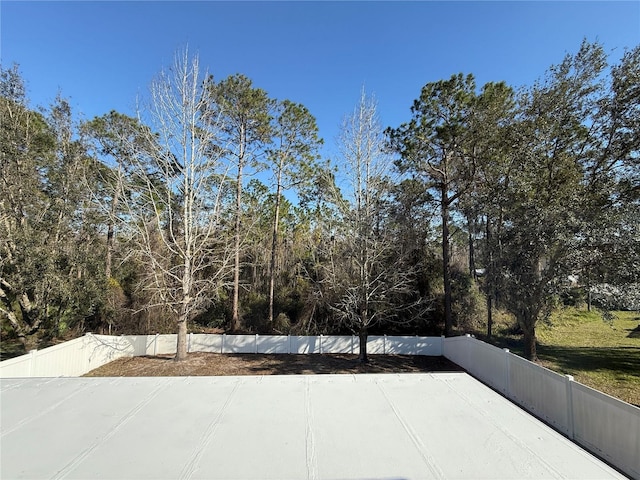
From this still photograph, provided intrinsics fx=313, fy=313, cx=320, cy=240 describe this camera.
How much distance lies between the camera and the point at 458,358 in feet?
32.1

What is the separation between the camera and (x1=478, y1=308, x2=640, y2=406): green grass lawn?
7602 millimetres

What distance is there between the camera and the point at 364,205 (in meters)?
10.1

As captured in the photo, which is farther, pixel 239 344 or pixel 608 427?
pixel 239 344

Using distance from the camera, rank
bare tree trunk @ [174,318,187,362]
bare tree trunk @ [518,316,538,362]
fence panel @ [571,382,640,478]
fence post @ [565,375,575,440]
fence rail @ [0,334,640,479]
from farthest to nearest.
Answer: bare tree trunk @ [174,318,187,362] < bare tree trunk @ [518,316,538,362] < fence post @ [565,375,575,440] < fence rail @ [0,334,640,479] < fence panel @ [571,382,640,478]

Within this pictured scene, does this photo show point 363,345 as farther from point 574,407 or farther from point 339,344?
point 574,407

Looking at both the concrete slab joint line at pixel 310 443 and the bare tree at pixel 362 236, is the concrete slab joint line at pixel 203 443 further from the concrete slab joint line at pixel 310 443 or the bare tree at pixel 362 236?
the bare tree at pixel 362 236

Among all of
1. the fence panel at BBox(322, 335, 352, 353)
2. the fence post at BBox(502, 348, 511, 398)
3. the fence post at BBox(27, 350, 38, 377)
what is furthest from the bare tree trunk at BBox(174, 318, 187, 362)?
A: the fence post at BBox(502, 348, 511, 398)

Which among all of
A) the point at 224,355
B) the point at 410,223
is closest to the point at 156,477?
the point at 224,355

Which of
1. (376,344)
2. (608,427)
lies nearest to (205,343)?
(376,344)

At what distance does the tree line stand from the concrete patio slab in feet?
A: 20.1

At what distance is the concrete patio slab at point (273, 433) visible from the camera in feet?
7.68

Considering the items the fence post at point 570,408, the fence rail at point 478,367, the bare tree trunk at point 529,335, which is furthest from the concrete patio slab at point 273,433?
the bare tree trunk at point 529,335

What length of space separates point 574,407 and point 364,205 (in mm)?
Answer: 6909

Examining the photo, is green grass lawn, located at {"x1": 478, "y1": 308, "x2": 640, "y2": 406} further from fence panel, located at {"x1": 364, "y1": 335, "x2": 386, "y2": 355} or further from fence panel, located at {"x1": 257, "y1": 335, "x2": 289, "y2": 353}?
fence panel, located at {"x1": 257, "y1": 335, "x2": 289, "y2": 353}
